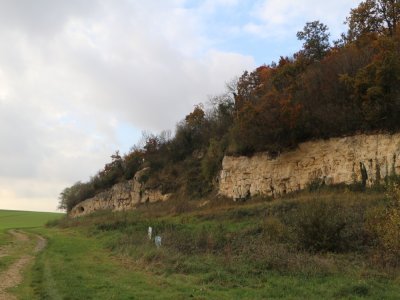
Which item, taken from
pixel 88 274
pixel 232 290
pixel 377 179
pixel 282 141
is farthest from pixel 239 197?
pixel 232 290

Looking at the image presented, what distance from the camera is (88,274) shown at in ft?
56.3

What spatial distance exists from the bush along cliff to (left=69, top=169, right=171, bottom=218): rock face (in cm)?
401

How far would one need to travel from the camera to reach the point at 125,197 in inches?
2795

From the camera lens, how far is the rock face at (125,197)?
63850mm

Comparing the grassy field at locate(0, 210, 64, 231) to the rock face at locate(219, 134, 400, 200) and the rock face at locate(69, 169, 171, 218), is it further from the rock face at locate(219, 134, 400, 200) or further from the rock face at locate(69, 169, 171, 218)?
the rock face at locate(219, 134, 400, 200)

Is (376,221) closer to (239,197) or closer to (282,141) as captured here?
(282,141)

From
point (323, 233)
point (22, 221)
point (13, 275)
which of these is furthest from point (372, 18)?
point (22, 221)

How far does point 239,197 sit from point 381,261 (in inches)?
1110

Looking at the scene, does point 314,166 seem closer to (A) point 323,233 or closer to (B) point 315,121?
(B) point 315,121

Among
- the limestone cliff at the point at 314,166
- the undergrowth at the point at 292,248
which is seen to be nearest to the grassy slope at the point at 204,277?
A: the undergrowth at the point at 292,248

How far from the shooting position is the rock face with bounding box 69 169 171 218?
63.8m

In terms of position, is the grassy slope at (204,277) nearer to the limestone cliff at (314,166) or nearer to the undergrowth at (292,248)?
the undergrowth at (292,248)

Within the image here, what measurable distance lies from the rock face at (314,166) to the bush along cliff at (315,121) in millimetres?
79

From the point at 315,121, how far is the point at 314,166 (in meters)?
3.77
